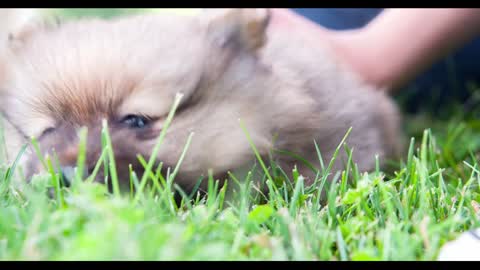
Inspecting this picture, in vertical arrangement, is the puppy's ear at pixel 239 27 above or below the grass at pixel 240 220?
above

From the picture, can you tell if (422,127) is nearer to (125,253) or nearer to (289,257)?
(289,257)

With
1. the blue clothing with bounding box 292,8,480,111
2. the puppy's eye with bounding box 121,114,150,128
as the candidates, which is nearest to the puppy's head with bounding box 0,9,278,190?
the puppy's eye with bounding box 121,114,150,128

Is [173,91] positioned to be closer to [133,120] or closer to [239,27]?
[133,120]

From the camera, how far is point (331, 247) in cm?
145

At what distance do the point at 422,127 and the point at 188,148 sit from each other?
7.66 feet

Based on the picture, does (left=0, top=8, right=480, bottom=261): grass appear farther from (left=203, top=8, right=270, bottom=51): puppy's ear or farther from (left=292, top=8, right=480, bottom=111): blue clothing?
(left=292, top=8, right=480, bottom=111): blue clothing

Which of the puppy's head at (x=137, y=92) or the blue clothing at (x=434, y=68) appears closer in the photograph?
the puppy's head at (x=137, y=92)

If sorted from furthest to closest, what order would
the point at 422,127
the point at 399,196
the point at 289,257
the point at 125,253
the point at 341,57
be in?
1. the point at 422,127
2. the point at 341,57
3. the point at 399,196
4. the point at 289,257
5. the point at 125,253

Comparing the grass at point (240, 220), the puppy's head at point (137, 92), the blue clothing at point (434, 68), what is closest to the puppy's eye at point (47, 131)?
the puppy's head at point (137, 92)

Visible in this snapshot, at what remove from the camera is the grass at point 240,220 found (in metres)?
1.19

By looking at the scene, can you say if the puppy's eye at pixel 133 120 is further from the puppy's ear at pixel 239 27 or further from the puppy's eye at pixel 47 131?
the puppy's ear at pixel 239 27

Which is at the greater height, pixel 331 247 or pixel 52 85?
pixel 52 85

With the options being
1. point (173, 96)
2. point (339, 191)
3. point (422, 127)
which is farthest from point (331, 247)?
point (422, 127)

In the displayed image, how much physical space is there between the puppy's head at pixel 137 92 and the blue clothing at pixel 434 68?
2519 mm
